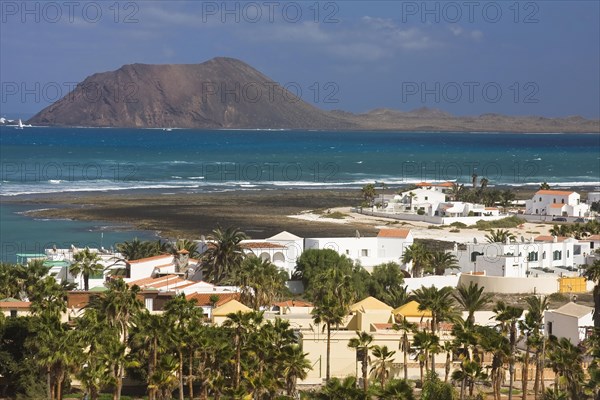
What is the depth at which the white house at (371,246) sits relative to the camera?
60.2m

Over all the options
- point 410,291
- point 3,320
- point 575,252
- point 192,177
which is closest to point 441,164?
point 192,177

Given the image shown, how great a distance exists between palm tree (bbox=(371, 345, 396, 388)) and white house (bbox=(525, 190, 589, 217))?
6016 centimetres


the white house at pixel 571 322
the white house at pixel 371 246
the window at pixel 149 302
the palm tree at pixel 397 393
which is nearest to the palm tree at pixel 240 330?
the palm tree at pixel 397 393

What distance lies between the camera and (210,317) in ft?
140

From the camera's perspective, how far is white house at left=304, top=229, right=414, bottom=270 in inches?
2370

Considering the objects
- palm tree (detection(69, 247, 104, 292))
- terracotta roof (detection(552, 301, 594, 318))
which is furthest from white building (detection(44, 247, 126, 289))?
terracotta roof (detection(552, 301, 594, 318))

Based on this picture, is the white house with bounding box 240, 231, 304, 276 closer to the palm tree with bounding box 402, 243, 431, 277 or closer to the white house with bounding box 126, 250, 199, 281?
the white house with bounding box 126, 250, 199, 281

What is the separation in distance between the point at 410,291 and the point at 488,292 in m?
4.21

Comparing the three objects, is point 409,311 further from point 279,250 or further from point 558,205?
point 558,205

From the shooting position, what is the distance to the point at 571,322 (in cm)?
4194

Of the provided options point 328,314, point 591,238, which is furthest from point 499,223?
point 328,314

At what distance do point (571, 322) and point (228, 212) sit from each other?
2362 inches

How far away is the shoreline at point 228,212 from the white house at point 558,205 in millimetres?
5254

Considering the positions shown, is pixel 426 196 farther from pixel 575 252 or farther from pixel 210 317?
pixel 210 317
